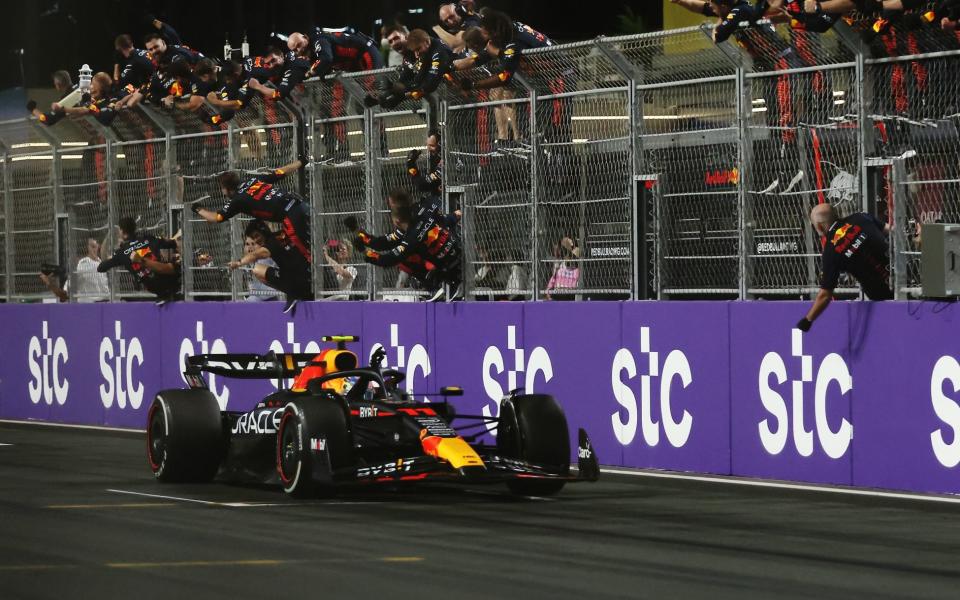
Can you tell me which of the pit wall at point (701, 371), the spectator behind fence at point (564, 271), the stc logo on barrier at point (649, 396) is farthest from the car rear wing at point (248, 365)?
the spectator behind fence at point (564, 271)

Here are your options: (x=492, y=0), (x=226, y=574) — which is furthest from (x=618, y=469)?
(x=492, y=0)

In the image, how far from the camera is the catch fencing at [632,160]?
1295 cm

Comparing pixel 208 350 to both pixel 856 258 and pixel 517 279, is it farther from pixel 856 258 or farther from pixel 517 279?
pixel 856 258

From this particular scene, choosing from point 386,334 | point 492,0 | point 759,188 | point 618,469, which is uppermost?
point 492,0

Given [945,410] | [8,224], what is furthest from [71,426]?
[945,410]

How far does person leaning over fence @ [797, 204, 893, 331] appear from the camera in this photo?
12.8 metres

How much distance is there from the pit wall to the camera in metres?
3.48

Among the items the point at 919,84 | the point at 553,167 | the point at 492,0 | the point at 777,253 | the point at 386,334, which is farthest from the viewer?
the point at 492,0

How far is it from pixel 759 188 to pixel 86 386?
10.4 m

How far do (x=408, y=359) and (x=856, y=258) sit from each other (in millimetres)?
5559

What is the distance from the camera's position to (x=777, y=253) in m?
13.9

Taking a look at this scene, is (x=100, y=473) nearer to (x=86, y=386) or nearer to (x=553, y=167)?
(x=553, y=167)

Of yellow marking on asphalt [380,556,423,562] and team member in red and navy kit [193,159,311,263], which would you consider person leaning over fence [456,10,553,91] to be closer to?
team member in red and navy kit [193,159,311,263]

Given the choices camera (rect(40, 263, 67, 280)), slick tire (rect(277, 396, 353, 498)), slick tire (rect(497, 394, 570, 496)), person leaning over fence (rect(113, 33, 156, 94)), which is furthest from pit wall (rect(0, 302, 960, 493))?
person leaning over fence (rect(113, 33, 156, 94))
